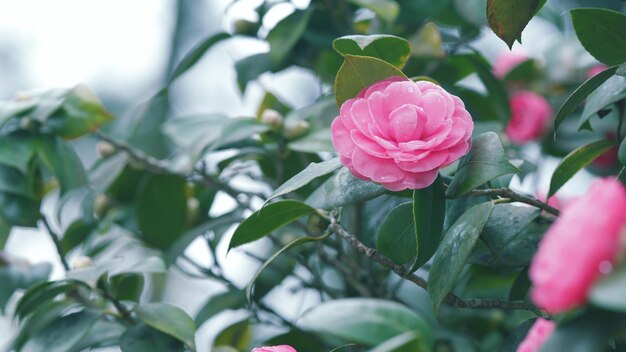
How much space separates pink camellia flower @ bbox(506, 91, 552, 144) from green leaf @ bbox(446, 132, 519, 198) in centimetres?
73

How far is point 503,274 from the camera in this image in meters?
1.07

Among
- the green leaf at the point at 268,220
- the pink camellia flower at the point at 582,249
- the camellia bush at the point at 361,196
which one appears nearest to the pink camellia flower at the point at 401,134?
the camellia bush at the point at 361,196

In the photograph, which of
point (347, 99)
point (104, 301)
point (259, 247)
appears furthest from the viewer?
point (259, 247)

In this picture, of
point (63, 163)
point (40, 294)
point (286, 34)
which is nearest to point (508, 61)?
point (286, 34)

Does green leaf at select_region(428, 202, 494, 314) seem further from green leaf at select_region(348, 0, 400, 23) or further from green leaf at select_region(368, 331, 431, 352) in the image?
green leaf at select_region(348, 0, 400, 23)

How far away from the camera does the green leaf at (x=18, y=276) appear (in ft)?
3.60

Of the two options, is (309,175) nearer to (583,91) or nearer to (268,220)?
(268,220)

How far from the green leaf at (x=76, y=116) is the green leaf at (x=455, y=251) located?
57 cm

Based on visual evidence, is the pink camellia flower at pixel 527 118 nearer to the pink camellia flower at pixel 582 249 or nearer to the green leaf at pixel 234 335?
the green leaf at pixel 234 335

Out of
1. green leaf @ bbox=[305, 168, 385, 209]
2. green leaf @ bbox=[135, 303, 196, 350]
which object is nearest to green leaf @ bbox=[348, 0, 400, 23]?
green leaf @ bbox=[305, 168, 385, 209]

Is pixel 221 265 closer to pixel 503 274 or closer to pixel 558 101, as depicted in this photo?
pixel 503 274

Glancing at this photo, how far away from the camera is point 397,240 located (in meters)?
0.78

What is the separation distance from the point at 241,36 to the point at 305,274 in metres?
0.47

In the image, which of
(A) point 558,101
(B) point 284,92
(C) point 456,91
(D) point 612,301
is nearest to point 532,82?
(A) point 558,101
